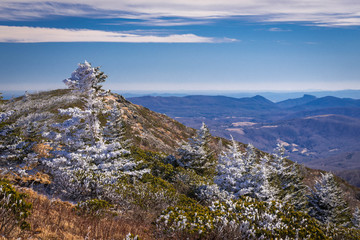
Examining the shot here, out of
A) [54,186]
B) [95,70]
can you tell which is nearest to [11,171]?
[54,186]

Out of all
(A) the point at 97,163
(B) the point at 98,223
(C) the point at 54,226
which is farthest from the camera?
(A) the point at 97,163

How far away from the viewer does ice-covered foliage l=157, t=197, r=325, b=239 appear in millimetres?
6621

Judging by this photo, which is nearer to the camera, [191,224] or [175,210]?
[191,224]

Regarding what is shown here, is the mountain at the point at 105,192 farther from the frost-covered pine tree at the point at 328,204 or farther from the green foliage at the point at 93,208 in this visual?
the frost-covered pine tree at the point at 328,204

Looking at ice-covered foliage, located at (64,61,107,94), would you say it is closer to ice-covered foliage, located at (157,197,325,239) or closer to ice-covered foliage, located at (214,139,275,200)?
ice-covered foliage, located at (157,197,325,239)

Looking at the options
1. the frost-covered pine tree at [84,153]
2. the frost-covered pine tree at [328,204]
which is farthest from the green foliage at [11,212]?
the frost-covered pine tree at [328,204]

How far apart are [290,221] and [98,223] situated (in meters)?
5.67

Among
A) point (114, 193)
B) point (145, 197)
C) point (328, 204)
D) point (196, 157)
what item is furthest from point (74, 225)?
point (328, 204)

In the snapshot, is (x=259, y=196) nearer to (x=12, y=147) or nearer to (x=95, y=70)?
(x=95, y=70)

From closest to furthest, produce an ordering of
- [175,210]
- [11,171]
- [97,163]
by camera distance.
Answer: [175,210]
[11,171]
[97,163]

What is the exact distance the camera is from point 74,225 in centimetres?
666

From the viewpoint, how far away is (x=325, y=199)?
66.6 ft

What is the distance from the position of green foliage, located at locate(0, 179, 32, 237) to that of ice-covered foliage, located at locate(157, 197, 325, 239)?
3279 millimetres

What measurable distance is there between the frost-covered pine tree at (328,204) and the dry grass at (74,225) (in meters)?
17.8
